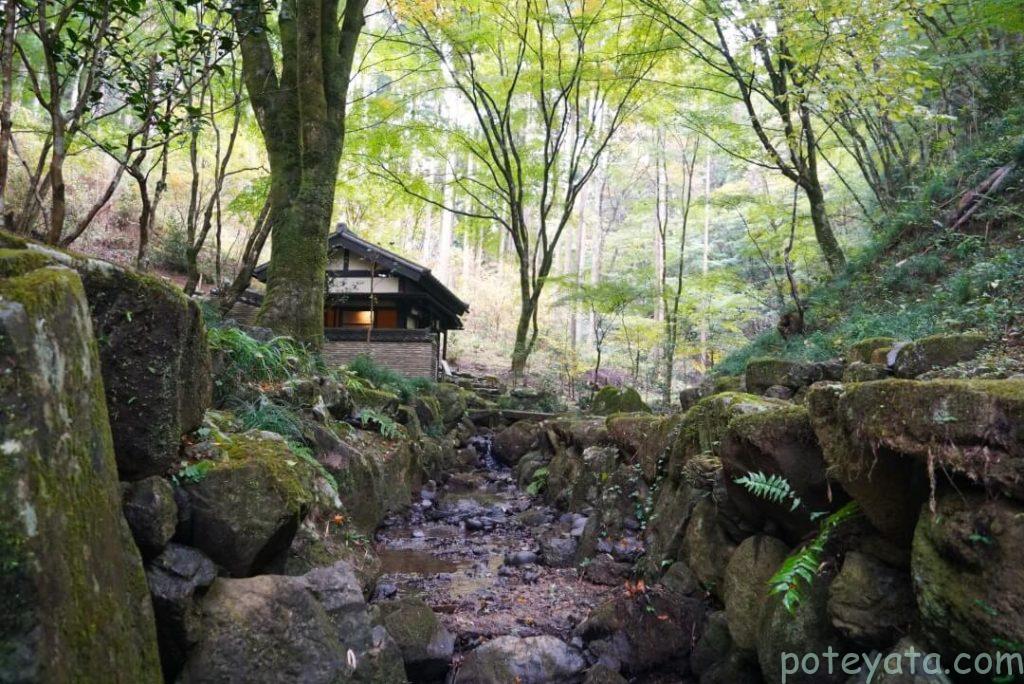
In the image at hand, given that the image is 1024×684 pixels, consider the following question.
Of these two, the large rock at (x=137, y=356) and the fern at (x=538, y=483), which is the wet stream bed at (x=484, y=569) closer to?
the fern at (x=538, y=483)

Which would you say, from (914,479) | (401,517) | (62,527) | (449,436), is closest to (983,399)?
(914,479)

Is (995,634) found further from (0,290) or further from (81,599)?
(0,290)

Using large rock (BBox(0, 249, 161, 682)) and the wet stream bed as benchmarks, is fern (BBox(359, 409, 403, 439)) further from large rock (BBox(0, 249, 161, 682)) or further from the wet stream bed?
large rock (BBox(0, 249, 161, 682))

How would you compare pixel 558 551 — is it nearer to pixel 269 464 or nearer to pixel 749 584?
pixel 749 584

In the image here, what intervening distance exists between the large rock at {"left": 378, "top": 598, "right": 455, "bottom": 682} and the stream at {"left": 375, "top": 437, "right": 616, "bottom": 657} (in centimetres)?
30

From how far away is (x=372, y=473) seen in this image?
19.4 feet

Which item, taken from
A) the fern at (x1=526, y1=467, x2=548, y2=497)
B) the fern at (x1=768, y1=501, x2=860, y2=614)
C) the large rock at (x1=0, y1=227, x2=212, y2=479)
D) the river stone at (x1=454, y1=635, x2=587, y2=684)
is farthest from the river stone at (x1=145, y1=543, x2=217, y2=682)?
A: the fern at (x1=526, y1=467, x2=548, y2=497)

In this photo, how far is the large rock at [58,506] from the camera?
141cm

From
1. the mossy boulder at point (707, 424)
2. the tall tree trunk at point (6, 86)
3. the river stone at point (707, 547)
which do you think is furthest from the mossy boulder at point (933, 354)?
Answer: the tall tree trunk at point (6, 86)

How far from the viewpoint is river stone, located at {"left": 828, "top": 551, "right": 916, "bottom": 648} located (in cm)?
231

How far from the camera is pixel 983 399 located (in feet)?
6.43

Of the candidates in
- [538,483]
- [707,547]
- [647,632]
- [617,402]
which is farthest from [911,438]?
[617,402]

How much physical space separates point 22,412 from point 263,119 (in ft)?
26.4

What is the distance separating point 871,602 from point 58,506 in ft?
9.58
